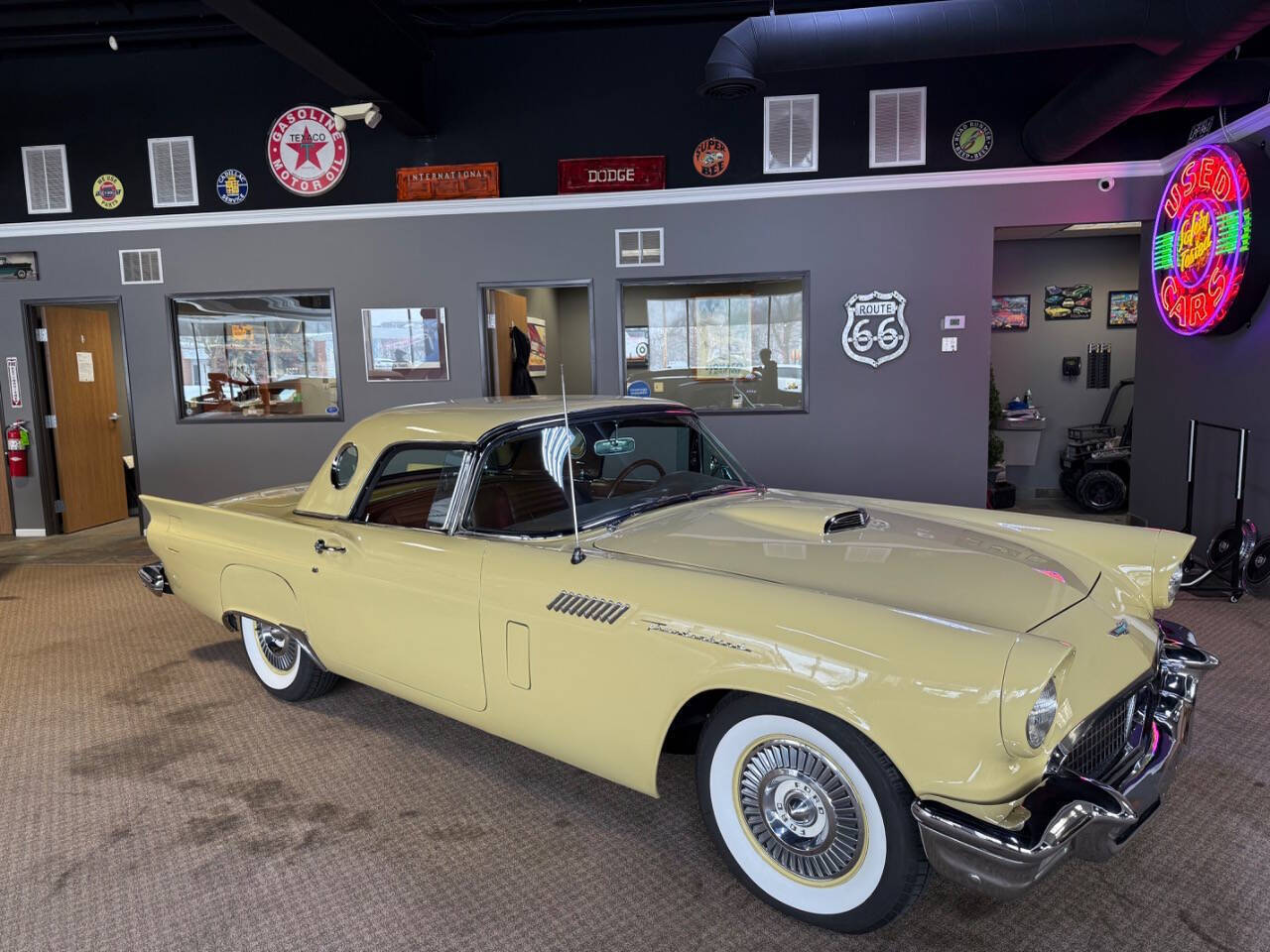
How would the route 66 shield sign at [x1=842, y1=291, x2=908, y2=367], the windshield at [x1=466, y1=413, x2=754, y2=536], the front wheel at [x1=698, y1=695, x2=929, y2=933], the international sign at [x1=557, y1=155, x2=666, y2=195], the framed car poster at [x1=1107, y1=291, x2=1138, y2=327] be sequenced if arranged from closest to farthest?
the front wheel at [x1=698, y1=695, x2=929, y2=933], the windshield at [x1=466, y1=413, x2=754, y2=536], the route 66 shield sign at [x1=842, y1=291, x2=908, y2=367], the international sign at [x1=557, y1=155, x2=666, y2=195], the framed car poster at [x1=1107, y1=291, x2=1138, y2=327]

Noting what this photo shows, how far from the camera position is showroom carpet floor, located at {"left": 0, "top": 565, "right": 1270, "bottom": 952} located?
2.17m

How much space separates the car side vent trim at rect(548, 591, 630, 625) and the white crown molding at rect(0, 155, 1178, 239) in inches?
212

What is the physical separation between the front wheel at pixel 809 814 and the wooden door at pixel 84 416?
8.59 m

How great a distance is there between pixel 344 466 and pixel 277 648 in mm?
994

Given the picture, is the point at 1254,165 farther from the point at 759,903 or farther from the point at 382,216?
the point at 382,216

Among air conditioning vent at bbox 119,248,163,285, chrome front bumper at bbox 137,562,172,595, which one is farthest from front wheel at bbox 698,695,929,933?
air conditioning vent at bbox 119,248,163,285

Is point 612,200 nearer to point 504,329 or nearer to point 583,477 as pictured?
point 504,329

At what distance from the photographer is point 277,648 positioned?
3750mm

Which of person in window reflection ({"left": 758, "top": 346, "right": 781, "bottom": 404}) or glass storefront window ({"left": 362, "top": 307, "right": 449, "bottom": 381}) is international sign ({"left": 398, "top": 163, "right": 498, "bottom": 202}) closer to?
glass storefront window ({"left": 362, "top": 307, "right": 449, "bottom": 381})

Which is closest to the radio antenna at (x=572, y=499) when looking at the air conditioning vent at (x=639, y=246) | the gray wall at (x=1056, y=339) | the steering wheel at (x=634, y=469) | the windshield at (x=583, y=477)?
the windshield at (x=583, y=477)

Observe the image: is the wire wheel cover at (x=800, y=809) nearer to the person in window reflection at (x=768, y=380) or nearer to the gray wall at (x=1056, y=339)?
the person in window reflection at (x=768, y=380)

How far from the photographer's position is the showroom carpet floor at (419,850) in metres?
2.17

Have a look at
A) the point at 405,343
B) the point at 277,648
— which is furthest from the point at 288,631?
the point at 405,343

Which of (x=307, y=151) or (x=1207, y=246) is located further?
(x=307, y=151)
